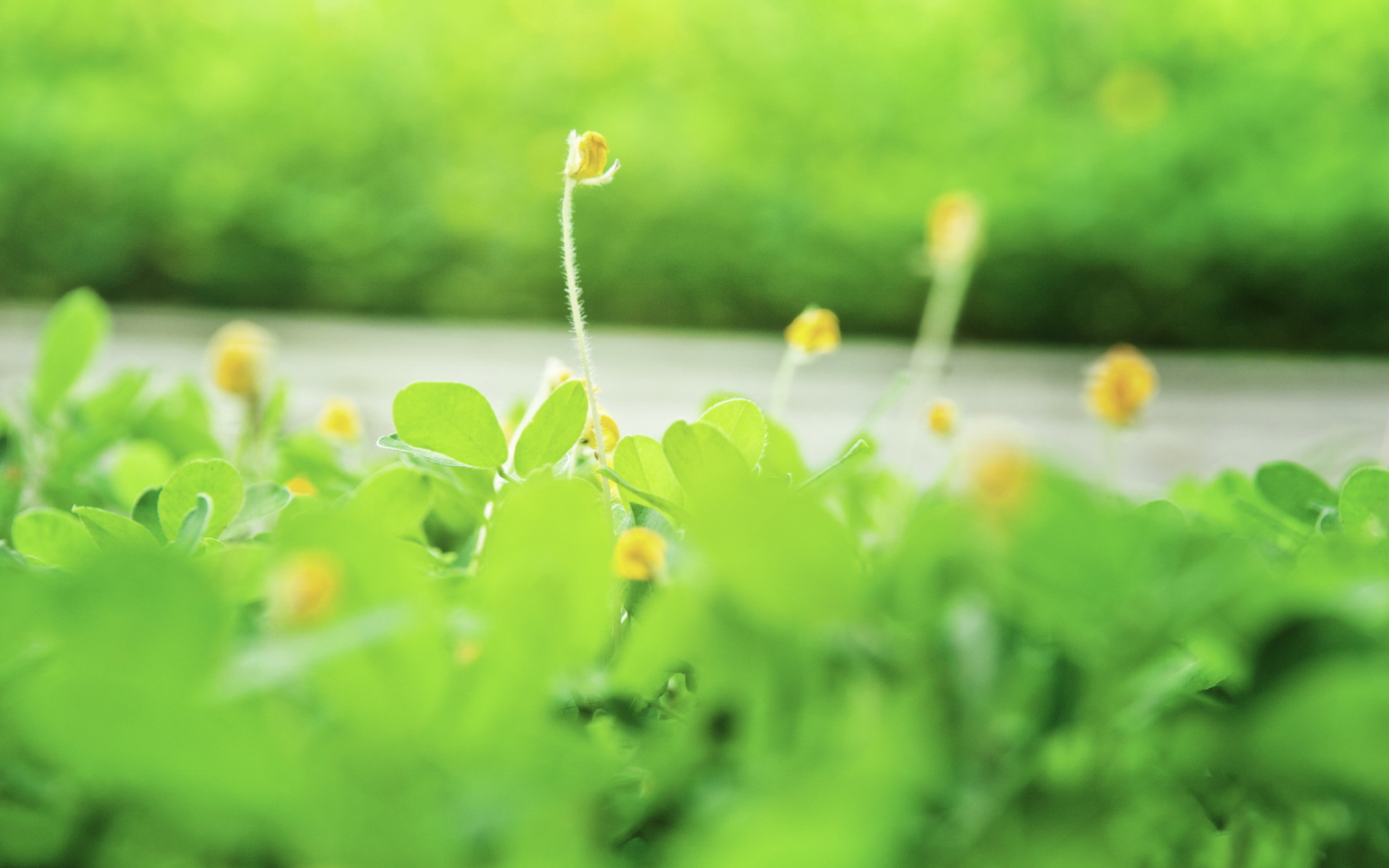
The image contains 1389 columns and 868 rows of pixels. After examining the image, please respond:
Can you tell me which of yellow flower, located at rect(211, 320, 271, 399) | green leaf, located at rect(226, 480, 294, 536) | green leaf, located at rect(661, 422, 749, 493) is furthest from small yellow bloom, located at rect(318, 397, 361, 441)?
green leaf, located at rect(661, 422, 749, 493)

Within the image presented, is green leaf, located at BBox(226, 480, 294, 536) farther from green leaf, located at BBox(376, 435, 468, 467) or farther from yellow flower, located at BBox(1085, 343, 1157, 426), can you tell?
yellow flower, located at BBox(1085, 343, 1157, 426)

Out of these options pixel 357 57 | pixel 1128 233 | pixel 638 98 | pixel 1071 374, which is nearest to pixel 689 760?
pixel 1071 374

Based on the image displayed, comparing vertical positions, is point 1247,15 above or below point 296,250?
above

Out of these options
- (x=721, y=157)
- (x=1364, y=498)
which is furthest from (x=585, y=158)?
(x=721, y=157)

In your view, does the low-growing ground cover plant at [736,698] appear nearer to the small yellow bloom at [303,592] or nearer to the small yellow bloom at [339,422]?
the small yellow bloom at [303,592]

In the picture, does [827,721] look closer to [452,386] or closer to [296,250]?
[452,386]

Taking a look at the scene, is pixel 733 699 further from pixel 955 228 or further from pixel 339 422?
pixel 955 228
